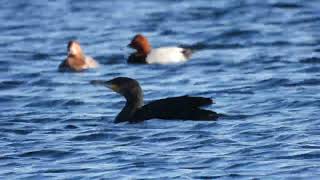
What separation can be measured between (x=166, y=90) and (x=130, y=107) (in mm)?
2967

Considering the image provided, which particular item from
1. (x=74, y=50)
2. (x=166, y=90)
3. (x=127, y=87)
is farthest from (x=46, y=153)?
(x=74, y=50)

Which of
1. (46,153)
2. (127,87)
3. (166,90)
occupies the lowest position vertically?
(46,153)

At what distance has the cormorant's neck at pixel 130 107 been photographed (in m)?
15.2

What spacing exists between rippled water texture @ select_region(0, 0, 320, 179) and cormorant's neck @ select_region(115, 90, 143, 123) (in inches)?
8.6

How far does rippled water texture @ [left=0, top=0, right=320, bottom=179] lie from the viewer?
12383mm

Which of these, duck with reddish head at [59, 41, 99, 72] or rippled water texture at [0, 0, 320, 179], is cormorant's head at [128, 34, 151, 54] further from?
duck with reddish head at [59, 41, 99, 72]

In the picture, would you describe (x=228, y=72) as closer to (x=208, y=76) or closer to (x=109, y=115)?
(x=208, y=76)

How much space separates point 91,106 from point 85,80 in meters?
2.73

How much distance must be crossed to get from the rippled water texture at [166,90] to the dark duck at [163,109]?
0.11 metres

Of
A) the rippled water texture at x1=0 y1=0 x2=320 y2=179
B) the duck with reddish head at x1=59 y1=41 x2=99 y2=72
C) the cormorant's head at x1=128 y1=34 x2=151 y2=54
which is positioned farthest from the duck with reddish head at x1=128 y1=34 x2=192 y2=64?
the duck with reddish head at x1=59 y1=41 x2=99 y2=72

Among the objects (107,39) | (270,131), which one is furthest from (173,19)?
(270,131)

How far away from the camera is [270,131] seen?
14.0m

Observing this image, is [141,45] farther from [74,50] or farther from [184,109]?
[184,109]

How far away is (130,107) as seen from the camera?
15.4 m
